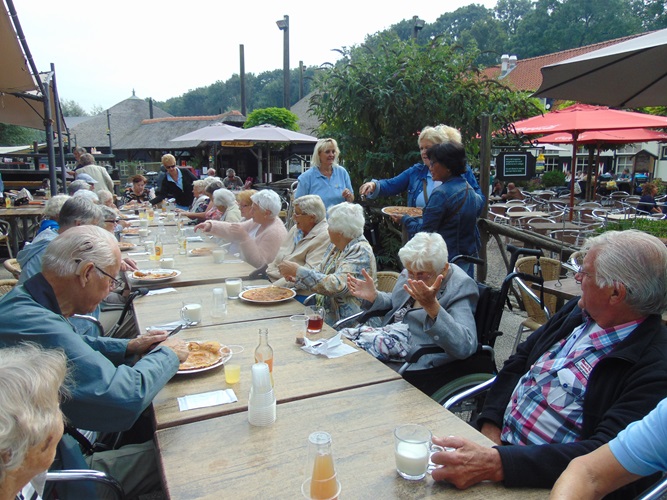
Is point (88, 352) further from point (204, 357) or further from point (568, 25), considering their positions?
point (568, 25)

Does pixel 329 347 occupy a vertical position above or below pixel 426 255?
below

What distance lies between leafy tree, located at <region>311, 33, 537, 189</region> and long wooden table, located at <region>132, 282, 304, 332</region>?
3.71 metres

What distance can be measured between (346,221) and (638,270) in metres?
2.04

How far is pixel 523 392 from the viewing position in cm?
199

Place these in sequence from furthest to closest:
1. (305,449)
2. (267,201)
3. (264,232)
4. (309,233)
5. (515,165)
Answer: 1. (515,165)
2. (264,232)
3. (267,201)
4. (309,233)
5. (305,449)

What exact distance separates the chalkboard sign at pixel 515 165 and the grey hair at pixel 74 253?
418cm

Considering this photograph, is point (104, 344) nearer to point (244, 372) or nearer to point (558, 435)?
A: point (244, 372)

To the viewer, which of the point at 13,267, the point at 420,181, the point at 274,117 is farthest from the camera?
the point at 274,117

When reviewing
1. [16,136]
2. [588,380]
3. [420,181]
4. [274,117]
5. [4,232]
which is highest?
[16,136]

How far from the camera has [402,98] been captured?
6.27 m

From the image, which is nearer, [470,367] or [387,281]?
[470,367]

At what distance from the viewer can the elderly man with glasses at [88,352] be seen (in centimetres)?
174

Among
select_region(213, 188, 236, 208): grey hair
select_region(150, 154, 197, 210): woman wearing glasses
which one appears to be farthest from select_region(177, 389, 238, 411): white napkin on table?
select_region(150, 154, 197, 210): woman wearing glasses

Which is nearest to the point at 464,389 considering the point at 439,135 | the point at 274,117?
the point at 439,135
